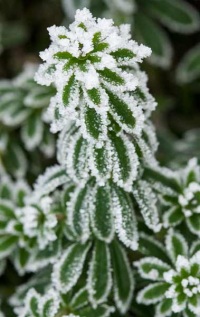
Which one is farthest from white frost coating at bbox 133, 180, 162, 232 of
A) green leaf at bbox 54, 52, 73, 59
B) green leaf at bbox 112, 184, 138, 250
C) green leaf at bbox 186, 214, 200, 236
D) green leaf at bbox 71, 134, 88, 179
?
green leaf at bbox 54, 52, 73, 59

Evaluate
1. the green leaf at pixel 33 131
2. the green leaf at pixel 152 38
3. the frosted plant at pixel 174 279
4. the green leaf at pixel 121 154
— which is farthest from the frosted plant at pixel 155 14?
the green leaf at pixel 121 154

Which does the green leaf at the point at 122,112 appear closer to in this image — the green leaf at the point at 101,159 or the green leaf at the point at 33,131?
the green leaf at the point at 101,159

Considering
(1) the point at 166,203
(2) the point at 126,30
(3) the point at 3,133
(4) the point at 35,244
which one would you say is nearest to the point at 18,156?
(3) the point at 3,133

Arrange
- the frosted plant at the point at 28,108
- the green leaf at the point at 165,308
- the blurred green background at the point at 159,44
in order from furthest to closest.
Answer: the blurred green background at the point at 159,44 → the frosted plant at the point at 28,108 → the green leaf at the point at 165,308

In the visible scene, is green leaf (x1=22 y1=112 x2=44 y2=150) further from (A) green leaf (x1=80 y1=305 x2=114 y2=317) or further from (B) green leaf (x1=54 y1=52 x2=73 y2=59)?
(B) green leaf (x1=54 y1=52 x2=73 y2=59)

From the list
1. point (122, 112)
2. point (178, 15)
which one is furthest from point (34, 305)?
point (178, 15)

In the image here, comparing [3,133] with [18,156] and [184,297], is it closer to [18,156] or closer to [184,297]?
[18,156]
